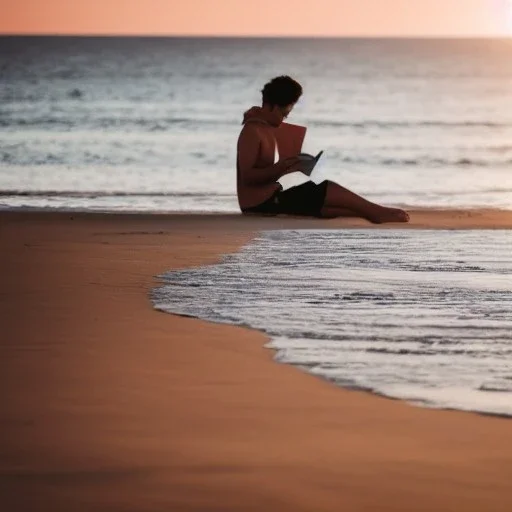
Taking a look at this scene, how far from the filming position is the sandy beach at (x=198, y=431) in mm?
3070

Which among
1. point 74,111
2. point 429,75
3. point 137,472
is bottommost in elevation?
point 137,472

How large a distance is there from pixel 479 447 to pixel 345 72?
6212 centimetres

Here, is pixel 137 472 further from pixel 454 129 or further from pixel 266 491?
pixel 454 129

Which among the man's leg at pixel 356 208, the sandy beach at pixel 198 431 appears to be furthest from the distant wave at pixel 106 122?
the sandy beach at pixel 198 431

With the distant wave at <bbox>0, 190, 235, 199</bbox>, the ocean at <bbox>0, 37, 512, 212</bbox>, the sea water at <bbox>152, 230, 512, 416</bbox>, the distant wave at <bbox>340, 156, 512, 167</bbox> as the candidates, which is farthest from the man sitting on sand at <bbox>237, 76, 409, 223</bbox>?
the distant wave at <bbox>340, 156, 512, 167</bbox>

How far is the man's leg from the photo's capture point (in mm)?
9453

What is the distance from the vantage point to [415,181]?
16391 mm

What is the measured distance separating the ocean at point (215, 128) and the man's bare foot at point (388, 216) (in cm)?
252

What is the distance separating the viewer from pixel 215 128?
1134 inches

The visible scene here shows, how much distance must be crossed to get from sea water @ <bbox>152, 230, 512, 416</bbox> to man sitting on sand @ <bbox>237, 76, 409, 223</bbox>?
3.89 ft

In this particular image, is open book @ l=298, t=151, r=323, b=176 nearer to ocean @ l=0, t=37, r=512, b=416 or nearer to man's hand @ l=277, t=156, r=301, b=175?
man's hand @ l=277, t=156, r=301, b=175

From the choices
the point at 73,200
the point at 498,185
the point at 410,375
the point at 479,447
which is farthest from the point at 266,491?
the point at 498,185

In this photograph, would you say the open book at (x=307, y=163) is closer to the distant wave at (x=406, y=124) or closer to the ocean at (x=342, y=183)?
the ocean at (x=342, y=183)

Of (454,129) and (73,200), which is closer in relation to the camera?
(73,200)
